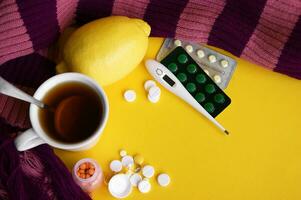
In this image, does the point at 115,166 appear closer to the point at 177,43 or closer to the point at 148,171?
the point at 148,171

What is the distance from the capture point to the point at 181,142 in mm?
533

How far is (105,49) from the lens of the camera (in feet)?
1.55

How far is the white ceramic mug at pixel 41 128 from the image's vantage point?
0.44m

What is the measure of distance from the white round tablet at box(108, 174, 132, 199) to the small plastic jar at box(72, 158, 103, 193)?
2 cm

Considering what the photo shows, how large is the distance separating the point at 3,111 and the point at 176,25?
0.26m

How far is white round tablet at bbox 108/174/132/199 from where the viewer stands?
1.66 ft

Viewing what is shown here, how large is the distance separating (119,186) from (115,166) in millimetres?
26

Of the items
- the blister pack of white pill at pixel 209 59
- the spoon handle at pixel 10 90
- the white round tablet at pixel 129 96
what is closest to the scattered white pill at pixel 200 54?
the blister pack of white pill at pixel 209 59

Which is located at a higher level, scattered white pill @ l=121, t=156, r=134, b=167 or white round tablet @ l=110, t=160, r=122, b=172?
scattered white pill @ l=121, t=156, r=134, b=167

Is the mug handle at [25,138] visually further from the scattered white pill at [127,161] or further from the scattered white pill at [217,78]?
the scattered white pill at [217,78]

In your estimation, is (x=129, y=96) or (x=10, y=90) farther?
(x=129, y=96)

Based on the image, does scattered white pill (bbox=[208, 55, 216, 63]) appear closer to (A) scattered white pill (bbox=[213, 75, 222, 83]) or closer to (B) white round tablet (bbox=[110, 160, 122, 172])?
(A) scattered white pill (bbox=[213, 75, 222, 83])

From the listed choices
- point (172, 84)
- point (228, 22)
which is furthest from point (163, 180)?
point (228, 22)

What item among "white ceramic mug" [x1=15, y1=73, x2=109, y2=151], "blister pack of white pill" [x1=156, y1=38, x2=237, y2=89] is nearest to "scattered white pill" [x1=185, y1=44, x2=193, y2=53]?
"blister pack of white pill" [x1=156, y1=38, x2=237, y2=89]
